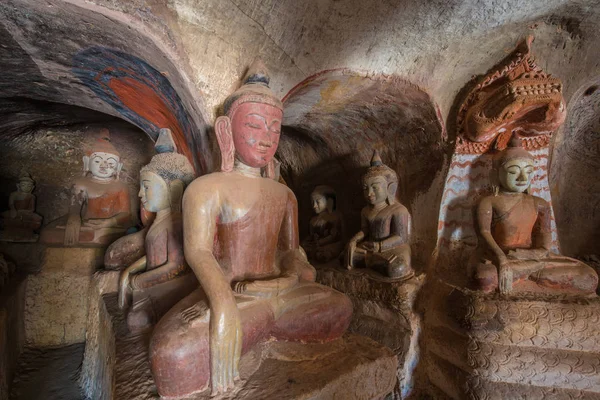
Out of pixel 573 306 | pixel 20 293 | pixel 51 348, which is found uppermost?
pixel 573 306

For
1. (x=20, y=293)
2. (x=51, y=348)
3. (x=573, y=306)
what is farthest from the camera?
(x=51, y=348)

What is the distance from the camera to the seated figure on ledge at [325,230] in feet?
13.9

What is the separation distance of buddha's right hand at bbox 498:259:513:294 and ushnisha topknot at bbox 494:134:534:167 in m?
1.03

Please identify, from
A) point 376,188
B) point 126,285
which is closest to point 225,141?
point 126,285

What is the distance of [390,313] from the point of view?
2893 millimetres

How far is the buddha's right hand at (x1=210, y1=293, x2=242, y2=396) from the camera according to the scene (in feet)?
4.53

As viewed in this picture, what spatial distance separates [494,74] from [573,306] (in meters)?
2.12

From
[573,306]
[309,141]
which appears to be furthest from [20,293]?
[573,306]

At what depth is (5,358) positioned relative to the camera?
9.17ft

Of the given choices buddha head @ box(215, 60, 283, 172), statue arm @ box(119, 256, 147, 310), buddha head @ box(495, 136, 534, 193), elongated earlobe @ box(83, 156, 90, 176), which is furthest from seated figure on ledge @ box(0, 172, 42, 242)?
buddha head @ box(495, 136, 534, 193)

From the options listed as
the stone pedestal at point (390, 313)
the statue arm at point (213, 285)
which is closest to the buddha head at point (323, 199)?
the stone pedestal at point (390, 313)

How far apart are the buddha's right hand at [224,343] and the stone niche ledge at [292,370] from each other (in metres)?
0.07

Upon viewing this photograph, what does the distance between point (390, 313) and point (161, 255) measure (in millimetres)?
2200

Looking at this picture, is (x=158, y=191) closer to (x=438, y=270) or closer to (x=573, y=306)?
(x=438, y=270)
